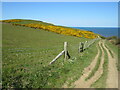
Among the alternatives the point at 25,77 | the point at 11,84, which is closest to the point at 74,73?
the point at 25,77

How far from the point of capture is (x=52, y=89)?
7.56 meters

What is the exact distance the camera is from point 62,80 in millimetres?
8562

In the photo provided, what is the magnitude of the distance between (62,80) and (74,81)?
805mm

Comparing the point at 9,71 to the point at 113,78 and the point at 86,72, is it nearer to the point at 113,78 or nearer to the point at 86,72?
the point at 86,72

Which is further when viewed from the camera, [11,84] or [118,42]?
[118,42]

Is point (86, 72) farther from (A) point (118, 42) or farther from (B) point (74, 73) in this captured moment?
(A) point (118, 42)

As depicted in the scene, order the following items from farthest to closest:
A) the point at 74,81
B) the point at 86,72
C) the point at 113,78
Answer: the point at 86,72
the point at 113,78
the point at 74,81

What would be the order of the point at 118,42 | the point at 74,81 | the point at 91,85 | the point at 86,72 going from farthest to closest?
the point at 118,42 → the point at 86,72 → the point at 74,81 → the point at 91,85

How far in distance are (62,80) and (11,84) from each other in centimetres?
315

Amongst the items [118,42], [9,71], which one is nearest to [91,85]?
[9,71]

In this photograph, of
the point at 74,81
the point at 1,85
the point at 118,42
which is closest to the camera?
the point at 1,85

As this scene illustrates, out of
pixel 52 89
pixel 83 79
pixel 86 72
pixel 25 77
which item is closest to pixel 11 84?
pixel 25 77

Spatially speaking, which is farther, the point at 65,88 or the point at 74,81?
the point at 74,81

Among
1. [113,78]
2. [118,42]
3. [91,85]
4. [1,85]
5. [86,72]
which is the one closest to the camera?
[1,85]
